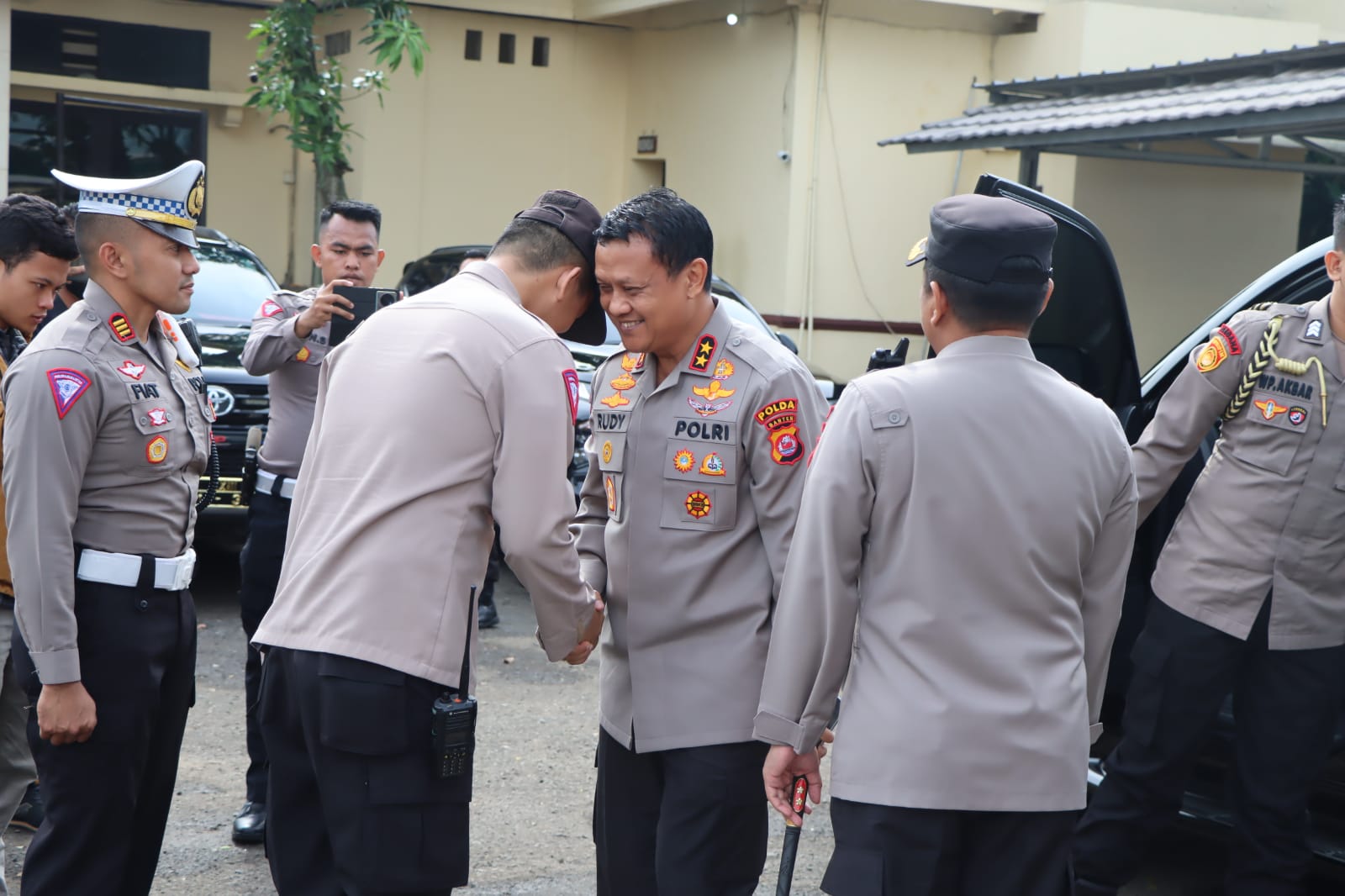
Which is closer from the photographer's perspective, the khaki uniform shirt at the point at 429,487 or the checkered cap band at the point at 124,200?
the khaki uniform shirt at the point at 429,487

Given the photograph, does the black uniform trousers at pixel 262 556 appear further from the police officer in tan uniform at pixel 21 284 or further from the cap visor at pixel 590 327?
the cap visor at pixel 590 327

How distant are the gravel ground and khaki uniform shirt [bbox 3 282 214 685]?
1349 millimetres

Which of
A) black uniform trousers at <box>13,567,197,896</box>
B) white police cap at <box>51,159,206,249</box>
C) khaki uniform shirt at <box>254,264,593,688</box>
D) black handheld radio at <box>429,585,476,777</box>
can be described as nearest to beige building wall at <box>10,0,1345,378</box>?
white police cap at <box>51,159,206,249</box>

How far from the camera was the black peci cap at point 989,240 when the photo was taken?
240 centimetres

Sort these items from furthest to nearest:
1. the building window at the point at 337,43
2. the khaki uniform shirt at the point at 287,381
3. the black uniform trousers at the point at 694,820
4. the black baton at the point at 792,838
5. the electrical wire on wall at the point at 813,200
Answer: the building window at the point at 337,43 → the electrical wire on wall at the point at 813,200 → the khaki uniform shirt at the point at 287,381 → the black uniform trousers at the point at 694,820 → the black baton at the point at 792,838

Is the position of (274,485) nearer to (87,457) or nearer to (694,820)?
(87,457)

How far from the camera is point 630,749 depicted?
3102 mm

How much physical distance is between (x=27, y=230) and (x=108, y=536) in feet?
3.68

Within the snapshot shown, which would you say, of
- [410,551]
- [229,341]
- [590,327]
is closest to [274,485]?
[590,327]

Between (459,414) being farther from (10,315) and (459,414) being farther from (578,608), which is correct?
(10,315)

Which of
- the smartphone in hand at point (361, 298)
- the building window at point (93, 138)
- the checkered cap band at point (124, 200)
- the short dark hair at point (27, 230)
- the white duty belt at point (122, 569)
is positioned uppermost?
the building window at point (93, 138)

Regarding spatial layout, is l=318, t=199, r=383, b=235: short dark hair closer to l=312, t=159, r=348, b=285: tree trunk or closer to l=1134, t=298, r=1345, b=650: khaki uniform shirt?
l=1134, t=298, r=1345, b=650: khaki uniform shirt

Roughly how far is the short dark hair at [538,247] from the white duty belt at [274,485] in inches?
69.5

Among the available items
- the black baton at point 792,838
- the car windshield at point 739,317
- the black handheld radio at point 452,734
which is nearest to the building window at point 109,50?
the car windshield at point 739,317
